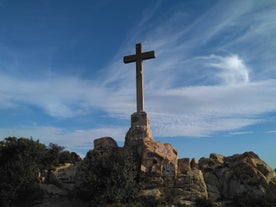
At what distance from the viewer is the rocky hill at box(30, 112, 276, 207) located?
22234 mm

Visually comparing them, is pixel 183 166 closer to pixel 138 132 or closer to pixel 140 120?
pixel 138 132

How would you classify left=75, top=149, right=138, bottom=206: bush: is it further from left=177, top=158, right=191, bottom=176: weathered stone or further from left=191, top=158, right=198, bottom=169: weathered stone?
left=191, top=158, right=198, bottom=169: weathered stone

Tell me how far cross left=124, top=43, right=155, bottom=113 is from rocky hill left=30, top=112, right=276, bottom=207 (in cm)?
144

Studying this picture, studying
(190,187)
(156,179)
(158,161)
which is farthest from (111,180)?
(190,187)

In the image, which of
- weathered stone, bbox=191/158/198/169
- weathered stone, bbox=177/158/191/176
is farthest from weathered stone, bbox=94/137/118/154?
weathered stone, bbox=191/158/198/169

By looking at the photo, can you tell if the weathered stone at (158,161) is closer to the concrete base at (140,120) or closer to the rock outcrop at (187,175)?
the rock outcrop at (187,175)

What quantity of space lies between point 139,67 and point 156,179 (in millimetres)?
11185

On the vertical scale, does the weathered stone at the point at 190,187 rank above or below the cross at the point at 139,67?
below

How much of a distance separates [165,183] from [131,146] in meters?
4.74

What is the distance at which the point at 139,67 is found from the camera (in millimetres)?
29812

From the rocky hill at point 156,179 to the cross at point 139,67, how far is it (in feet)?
4.73

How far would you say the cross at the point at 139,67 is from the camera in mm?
28772

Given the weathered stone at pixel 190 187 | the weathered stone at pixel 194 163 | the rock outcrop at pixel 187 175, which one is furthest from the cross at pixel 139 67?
the weathered stone at pixel 190 187

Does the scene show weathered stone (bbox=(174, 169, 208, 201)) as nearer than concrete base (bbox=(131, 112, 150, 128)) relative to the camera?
Yes
